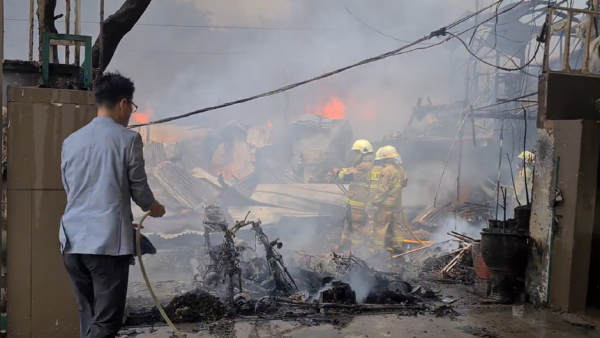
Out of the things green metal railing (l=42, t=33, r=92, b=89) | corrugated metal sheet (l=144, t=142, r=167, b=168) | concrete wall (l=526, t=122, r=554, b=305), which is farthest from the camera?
corrugated metal sheet (l=144, t=142, r=167, b=168)

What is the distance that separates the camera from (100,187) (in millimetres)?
3057

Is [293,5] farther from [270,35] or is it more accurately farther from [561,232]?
[561,232]

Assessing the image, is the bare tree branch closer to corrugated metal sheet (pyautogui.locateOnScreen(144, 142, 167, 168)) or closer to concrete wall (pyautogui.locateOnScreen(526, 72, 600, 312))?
concrete wall (pyautogui.locateOnScreen(526, 72, 600, 312))

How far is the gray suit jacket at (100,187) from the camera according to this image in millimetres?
3035

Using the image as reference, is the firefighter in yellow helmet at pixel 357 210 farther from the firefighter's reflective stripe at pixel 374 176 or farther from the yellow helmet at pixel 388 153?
the yellow helmet at pixel 388 153

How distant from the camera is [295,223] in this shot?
12.9 m

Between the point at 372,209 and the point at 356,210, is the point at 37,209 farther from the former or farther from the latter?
the point at 372,209

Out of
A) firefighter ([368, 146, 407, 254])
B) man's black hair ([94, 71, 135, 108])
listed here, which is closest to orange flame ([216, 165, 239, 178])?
firefighter ([368, 146, 407, 254])

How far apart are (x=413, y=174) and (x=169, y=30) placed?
1361cm

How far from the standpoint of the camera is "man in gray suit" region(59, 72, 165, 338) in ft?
9.98

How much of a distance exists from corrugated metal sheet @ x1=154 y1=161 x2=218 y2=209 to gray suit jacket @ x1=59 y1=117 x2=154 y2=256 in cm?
1116

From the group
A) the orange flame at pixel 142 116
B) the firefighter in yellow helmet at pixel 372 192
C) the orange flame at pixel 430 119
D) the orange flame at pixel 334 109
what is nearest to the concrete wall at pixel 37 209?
the firefighter in yellow helmet at pixel 372 192

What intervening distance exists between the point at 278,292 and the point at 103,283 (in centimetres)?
340

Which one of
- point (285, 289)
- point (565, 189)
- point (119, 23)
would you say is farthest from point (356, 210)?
point (119, 23)
